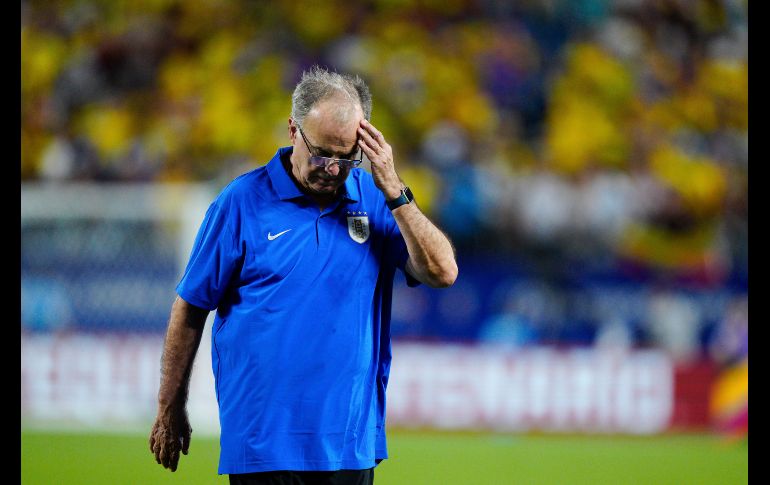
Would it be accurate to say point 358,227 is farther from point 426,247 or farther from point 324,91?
point 324,91

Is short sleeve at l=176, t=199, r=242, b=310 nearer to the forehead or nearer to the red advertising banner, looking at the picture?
the forehead

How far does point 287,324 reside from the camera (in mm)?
3684

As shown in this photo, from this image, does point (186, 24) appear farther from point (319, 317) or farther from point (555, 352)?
point (319, 317)

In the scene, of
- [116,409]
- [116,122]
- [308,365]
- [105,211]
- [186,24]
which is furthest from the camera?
[186,24]

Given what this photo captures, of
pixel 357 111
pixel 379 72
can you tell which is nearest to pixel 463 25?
pixel 379 72

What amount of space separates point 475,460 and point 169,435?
566cm

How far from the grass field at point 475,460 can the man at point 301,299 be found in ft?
14.3

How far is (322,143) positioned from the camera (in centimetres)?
371

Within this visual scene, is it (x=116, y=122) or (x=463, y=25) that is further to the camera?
(x=463, y=25)

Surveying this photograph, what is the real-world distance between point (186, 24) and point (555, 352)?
267 inches

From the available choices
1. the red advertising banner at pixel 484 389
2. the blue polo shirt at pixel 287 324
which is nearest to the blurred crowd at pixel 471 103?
the red advertising banner at pixel 484 389

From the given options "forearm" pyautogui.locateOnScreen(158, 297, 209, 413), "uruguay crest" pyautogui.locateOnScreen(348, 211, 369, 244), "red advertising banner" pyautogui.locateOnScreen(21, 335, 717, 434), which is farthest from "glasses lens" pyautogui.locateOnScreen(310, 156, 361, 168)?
"red advertising banner" pyautogui.locateOnScreen(21, 335, 717, 434)

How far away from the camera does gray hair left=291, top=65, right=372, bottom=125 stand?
12.2 ft

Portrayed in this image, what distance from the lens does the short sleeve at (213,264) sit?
3.73 metres
